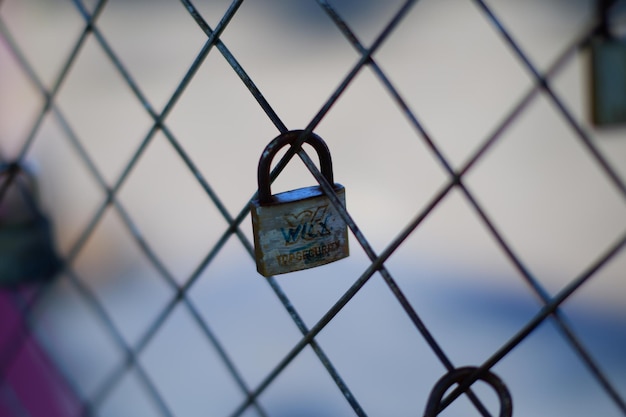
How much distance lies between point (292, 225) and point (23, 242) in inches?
26.4

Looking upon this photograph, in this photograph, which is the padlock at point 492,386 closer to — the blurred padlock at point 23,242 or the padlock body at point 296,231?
the padlock body at point 296,231

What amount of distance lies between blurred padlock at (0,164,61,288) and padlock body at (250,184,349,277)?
2.01 feet

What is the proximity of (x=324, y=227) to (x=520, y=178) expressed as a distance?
253cm

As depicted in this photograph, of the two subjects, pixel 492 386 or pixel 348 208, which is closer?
pixel 492 386

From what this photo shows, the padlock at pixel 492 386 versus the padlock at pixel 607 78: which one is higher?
the padlock at pixel 607 78

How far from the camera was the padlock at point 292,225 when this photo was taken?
1.97 ft

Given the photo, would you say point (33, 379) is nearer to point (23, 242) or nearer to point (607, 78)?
point (23, 242)

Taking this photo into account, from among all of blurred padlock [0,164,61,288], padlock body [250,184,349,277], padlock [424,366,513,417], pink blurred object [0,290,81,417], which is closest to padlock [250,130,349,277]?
padlock body [250,184,349,277]

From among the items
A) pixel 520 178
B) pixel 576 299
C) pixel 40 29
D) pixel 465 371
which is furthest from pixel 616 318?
pixel 40 29

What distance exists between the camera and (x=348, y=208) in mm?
2840

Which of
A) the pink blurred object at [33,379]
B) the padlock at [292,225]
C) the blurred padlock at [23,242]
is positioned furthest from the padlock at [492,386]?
the pink blurred object at [33,379]

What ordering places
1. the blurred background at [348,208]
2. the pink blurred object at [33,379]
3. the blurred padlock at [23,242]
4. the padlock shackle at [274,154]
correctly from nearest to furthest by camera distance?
the padlock shackle at [274,154]
the blurred padlock at [23,242]
the pink blurred object at [33,379]
the blurred background at [348,208]

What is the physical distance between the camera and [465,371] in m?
0.55

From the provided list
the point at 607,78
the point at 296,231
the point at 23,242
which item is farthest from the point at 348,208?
the point at 607,78
